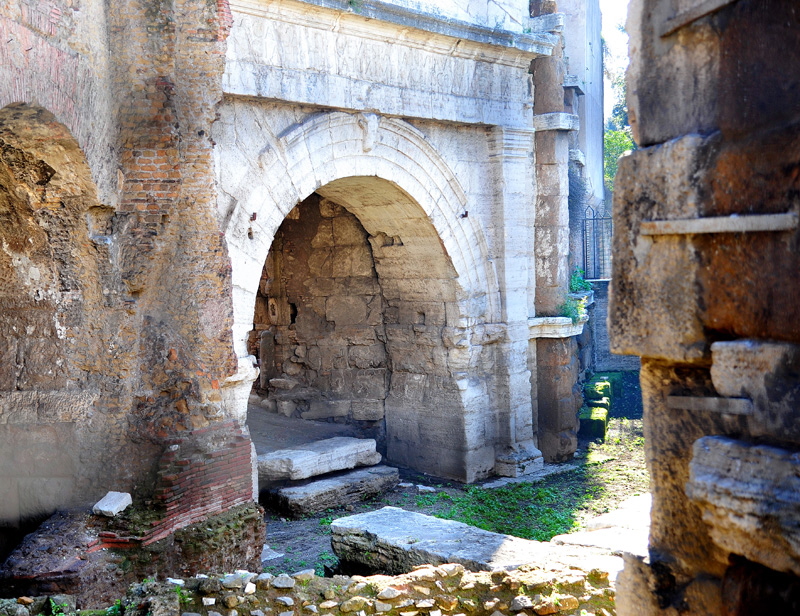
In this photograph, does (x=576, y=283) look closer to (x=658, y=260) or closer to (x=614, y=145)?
(x=658, y=260)

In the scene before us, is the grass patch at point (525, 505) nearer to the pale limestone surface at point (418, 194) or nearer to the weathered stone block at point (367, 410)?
the pale limestone surface at point (418, 194)

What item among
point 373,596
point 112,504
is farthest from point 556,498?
point 112,504

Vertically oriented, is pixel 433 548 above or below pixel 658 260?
below

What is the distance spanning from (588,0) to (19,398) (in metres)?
11.6

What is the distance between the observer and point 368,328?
8969 millimetres

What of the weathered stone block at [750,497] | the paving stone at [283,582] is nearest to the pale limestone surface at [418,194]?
the paving stone at [283,582]

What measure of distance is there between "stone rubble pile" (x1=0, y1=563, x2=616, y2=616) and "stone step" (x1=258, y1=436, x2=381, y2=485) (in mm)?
3094

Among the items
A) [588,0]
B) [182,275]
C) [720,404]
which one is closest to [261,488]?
[182,275]

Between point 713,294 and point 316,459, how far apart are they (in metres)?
5.96

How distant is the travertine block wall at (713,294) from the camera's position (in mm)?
2051

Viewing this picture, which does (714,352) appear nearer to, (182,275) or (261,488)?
(182,275)

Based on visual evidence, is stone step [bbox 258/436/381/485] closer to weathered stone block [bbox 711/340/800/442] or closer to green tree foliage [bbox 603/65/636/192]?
weathered stone block [bbox 711/340/800/442]

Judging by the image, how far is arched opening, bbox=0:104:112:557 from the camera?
5418mm

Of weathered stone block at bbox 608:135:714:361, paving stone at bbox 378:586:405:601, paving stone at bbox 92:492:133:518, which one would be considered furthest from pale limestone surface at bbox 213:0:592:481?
weathered stone block at bbox 608:135:714:361
